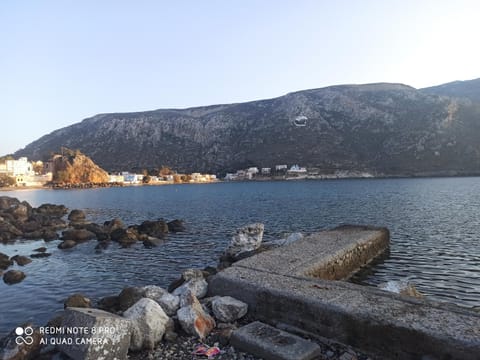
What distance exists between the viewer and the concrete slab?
21.9ft

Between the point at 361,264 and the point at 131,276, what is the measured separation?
39.2 ft

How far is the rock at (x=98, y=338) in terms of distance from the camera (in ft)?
21.2

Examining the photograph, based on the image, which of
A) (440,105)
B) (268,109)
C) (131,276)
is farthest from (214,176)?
(131,276)

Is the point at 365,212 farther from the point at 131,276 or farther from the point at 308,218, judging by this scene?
the point at 131,276

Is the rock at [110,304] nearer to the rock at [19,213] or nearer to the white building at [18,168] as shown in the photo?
the rock at [19,213]

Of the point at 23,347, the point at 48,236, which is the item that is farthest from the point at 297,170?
the point at 23,347

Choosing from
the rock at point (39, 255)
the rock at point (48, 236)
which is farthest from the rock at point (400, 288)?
the rock at point (48, 236)

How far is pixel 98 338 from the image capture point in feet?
21.5

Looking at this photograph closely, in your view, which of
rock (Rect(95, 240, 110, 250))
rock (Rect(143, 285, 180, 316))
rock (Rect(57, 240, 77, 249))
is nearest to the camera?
rock (Rect(143, 285, 180, 316))

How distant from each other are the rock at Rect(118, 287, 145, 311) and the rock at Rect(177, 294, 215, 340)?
9.45ft

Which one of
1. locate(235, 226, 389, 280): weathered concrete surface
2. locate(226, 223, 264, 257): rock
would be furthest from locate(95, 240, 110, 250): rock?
locate(235, 226, 389, 280): weathered concrete surface

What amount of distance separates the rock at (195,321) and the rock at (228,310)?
0.36 metres

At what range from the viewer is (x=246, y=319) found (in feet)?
30.3

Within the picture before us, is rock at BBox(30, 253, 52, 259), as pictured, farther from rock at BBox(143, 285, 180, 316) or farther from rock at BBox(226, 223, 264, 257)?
rock at BBox(143, 285, 180, 316)
